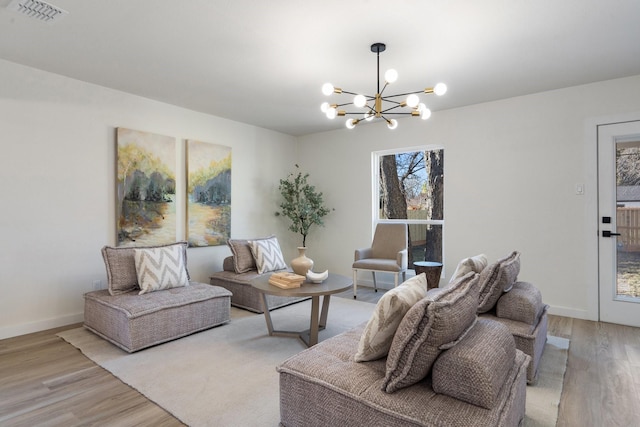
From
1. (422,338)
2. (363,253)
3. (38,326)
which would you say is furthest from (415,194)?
(38,326)

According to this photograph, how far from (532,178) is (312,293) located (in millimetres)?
2978

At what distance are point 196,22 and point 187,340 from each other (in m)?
2.59

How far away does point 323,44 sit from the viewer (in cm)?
279

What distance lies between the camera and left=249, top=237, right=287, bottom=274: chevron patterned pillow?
4277 mm

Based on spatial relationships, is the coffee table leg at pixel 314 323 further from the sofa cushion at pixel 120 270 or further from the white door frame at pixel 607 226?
the white door frame at pixel 607 226

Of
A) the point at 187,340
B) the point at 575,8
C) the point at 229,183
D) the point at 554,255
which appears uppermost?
the point at 575,8

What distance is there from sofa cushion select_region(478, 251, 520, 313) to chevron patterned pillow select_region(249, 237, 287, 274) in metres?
2.57

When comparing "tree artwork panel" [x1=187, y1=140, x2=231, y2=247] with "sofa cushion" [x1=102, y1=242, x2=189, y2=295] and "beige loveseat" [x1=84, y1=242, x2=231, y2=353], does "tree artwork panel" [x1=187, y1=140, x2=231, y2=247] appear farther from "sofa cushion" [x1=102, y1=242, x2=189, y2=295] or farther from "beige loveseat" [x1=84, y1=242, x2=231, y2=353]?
"sofa cushion" [x1=102, y1=242, x2=189, y2=295]

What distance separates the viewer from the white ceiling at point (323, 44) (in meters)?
2.31

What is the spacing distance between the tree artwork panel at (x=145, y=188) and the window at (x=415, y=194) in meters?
2.94

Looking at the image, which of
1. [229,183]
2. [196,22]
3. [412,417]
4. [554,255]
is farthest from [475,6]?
[229,183]

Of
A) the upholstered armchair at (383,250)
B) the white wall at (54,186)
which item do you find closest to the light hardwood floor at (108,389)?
the white wall at (54,186)

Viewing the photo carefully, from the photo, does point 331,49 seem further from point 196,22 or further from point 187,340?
point 187,340

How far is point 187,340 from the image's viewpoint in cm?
307
